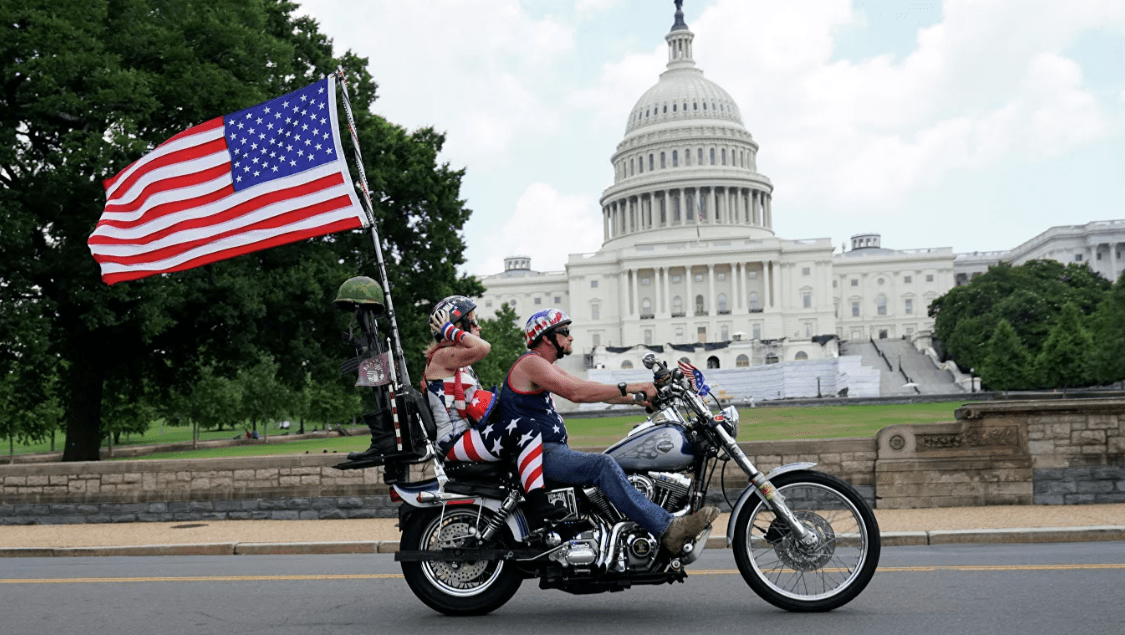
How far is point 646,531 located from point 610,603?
3.22 feet

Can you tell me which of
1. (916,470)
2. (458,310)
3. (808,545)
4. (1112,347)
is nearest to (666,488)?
(808,545)

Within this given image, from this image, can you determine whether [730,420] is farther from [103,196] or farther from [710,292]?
[710,292]

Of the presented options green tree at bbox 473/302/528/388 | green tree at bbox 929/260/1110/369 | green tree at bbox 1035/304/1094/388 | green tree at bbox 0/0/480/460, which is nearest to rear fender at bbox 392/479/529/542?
green tree at bbox 0/0/480/460

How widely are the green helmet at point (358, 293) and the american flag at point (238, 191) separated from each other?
4.58 feet

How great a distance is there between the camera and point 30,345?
21.9 m

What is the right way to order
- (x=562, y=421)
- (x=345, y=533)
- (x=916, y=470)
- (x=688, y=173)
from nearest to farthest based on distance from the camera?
(x=562, y=421), (x=345, y=533), (x=916, y=470), (x=688, y=173)

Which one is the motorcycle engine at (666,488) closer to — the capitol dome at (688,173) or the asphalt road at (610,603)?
the asphalt road at (610,603)

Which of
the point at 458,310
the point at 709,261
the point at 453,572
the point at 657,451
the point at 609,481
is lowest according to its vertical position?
the point at 453,572

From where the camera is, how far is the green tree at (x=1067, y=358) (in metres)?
60.2

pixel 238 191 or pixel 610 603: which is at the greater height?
pixel 238 191

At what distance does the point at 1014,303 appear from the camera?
86.3 meters

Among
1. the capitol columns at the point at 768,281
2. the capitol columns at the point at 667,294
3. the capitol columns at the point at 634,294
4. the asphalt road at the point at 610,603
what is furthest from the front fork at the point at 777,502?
the capitol columns at the point at 768,281

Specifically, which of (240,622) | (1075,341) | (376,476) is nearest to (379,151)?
(376,476)

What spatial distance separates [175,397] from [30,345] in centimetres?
2222
